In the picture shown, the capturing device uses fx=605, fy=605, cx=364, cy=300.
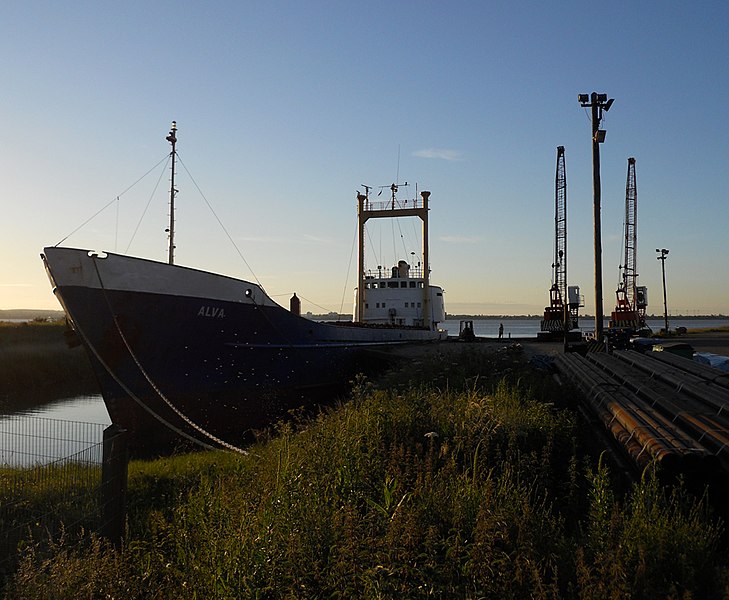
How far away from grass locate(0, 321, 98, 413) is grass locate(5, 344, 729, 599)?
77.2ft

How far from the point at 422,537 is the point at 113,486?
4491mm

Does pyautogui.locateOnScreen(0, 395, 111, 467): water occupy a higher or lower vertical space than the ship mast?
lower

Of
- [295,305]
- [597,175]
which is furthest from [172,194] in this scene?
[597,175]

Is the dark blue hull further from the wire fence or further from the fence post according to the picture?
the fence post

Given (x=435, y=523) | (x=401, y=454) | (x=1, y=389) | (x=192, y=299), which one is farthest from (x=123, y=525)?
(x=1, y=389)

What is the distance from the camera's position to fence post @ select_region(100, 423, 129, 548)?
7078 mm

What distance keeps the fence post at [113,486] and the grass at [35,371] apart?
21.0 metres

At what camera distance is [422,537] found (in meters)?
4.23

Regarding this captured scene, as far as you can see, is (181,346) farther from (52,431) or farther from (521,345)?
(521,345)

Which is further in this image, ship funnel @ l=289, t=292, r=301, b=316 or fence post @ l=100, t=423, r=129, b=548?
ship funnel @ l=289, t=292, r=301, b=316

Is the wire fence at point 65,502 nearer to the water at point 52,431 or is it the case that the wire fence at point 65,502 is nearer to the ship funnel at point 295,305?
the water at point 52,431

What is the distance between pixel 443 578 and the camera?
3.75 meters

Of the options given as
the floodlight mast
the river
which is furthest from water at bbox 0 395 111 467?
the floodlight mast

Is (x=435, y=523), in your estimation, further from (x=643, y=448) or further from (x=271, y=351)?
(x=271, y=351)
